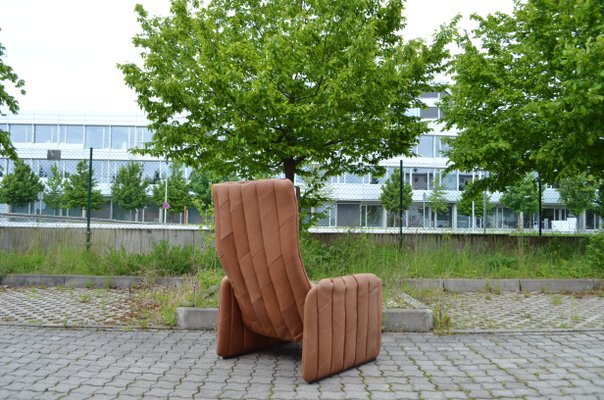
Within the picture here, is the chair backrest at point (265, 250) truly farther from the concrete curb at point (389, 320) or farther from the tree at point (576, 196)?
the tree at point (576, 196)

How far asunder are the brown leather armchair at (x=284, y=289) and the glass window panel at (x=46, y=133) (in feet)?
180

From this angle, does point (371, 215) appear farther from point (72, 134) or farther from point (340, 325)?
point (72, 134)

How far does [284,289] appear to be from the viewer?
3.96 meters

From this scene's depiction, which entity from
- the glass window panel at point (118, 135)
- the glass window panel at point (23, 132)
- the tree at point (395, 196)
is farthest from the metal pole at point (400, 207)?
the glass window panel at point (23, 132)

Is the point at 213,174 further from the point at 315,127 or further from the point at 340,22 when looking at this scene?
the point at 340,22

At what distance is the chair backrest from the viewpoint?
386 centimetres

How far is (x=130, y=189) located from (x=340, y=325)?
38.8 m

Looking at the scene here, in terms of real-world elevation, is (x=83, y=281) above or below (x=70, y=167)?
below

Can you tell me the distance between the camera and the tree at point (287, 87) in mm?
8367

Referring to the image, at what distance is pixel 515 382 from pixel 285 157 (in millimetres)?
6257

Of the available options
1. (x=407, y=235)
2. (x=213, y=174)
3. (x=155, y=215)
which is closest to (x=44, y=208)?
(x=213, y=174)

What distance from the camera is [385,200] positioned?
13.2m

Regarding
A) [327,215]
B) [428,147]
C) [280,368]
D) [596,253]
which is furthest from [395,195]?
[428,147]

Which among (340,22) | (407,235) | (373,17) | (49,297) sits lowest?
(49,297)
